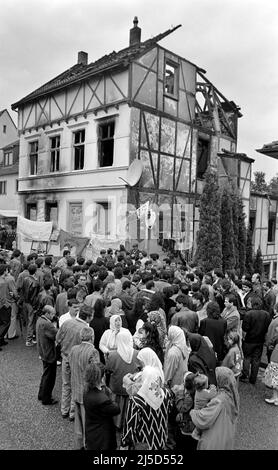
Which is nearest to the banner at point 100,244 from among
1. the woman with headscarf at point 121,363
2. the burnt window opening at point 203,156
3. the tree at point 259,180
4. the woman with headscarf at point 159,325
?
the burnt window opening at point 203,156

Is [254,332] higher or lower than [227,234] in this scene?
lower

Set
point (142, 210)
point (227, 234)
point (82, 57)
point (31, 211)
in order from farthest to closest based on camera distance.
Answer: point (82, 57), point (31, 211), point (227, 234), point (142, 210)

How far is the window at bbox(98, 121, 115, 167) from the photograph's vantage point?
1702 centimetres

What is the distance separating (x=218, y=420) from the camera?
3.61 m

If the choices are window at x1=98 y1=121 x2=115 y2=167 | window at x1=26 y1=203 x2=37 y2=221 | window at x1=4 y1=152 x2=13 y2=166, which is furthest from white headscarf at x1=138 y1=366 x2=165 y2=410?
window at x1=4 y1=152 x2=13 y2=166

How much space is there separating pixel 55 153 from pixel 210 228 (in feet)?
31.6

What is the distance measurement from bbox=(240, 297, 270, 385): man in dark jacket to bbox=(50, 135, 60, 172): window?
15645mm

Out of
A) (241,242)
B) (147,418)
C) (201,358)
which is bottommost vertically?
(147,418)

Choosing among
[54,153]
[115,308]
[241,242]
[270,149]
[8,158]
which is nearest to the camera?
[115,308]

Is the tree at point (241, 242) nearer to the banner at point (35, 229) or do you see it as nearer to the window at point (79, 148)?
the window at point (79, 148)

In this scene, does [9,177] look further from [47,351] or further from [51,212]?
[47,351]

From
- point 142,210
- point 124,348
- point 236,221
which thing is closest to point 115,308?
point 124,348

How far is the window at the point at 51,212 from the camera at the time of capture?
20.0 m

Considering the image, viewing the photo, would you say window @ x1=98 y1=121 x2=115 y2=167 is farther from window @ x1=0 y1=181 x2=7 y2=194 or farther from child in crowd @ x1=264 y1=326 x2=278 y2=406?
window @ x1=0 y1=181 x2=7 y2=194
